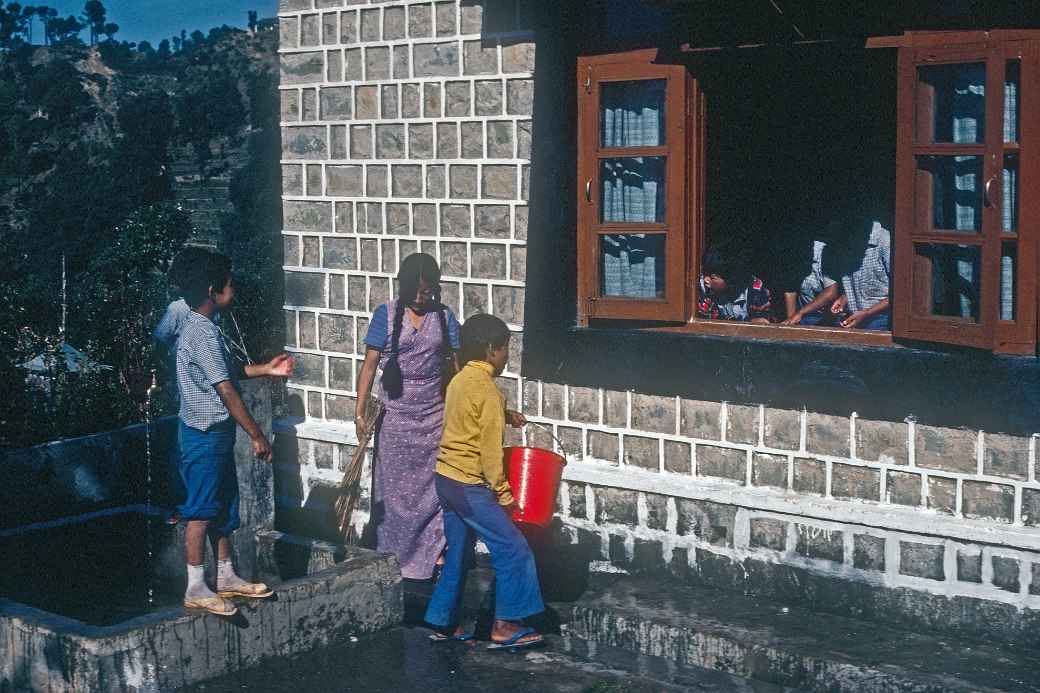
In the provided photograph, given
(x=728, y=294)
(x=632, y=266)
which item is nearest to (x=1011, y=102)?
(x=632, y=266)

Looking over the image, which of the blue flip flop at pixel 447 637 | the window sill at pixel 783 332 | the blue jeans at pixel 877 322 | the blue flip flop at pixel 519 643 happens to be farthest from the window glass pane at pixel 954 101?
the blue flip flop at pixel 447 637

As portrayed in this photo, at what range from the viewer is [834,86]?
9.89 metres

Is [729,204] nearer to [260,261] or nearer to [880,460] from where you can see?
[880,460]

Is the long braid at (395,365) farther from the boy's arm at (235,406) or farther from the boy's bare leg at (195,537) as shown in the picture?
the boy's bare leg at (195,537)

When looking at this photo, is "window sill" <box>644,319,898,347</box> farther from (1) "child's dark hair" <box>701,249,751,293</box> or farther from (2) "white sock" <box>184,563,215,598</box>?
(2) "white sock" <box>184,563,215,598</box>

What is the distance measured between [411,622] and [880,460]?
259cm

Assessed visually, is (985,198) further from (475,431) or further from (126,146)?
(126,146)

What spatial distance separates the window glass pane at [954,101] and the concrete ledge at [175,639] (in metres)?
3.50

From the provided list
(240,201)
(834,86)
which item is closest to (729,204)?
(834,86)

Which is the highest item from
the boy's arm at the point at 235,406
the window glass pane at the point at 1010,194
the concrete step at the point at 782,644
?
the window glass pane at the point at 1010,194

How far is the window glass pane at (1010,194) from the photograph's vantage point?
20.5 ft

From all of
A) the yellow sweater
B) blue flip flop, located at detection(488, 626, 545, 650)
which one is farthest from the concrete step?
the yellow sweater

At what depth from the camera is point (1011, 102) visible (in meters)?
6.20

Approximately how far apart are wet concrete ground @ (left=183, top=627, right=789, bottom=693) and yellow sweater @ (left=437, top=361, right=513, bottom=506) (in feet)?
2.62
